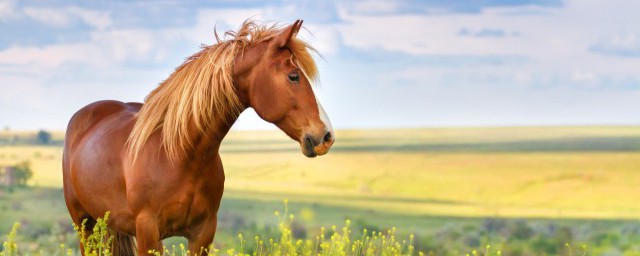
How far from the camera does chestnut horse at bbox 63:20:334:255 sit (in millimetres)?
6566

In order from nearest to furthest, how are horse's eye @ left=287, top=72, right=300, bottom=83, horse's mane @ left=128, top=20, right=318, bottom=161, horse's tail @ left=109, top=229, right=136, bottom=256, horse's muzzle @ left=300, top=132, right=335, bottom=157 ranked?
horse's muzzle @ left=300, top=132, right=335, bottom=157, horse's eye @ left=287, top=72, right=300, bottom=83, horse's mane @ left=128, top=20, right=318, bottom=161, horse's tail @ left=109, top=229, right=136, bottom=256

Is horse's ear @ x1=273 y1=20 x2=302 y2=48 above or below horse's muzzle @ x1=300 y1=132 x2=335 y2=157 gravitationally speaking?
above

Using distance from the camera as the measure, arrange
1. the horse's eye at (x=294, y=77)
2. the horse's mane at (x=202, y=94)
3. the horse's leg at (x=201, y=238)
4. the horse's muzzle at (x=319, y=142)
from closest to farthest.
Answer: the horse's muzzle at (x=319, y=142), the horse's eye at (x=294, y=77), the horse's mane at (x=202, y=94), the horse's leg at (x=201, y=238)

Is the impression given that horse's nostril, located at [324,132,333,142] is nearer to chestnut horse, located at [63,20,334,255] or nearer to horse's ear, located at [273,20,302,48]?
chestnut horse, located at [63,20,334,255]

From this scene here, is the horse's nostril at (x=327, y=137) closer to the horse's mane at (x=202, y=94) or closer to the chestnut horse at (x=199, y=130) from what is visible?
the chestnut horse at (x=199, y=130)

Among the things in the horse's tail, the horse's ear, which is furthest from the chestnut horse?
the horse's tail

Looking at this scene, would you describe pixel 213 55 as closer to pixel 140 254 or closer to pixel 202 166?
pixel 202 166

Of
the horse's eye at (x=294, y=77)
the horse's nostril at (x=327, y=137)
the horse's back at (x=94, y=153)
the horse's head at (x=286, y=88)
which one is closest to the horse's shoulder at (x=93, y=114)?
the horse's back at (x=94, y=153)

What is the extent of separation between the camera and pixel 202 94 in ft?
22.6

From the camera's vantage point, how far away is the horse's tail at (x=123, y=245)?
839cm

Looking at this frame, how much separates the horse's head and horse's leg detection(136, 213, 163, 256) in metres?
1.15

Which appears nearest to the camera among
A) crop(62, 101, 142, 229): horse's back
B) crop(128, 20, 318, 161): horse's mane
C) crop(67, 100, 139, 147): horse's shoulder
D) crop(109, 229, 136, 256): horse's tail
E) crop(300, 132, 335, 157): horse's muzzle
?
crop(300, 132, 335, 157): horse's muzzle

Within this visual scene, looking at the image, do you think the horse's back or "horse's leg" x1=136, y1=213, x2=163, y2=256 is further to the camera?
the horse's back

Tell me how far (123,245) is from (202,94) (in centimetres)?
223
